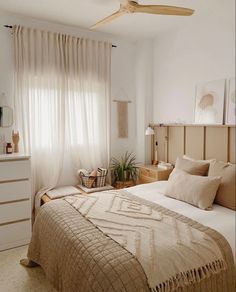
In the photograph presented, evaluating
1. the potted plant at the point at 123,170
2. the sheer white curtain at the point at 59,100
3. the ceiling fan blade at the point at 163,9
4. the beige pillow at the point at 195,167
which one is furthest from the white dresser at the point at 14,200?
the ceiling fan blade at the point at 163,9

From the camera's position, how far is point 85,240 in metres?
1.56

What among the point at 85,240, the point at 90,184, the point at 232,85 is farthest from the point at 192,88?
the point at 85,240

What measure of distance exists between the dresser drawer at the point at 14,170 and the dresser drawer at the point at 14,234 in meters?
0.50

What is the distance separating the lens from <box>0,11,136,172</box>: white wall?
286 cm

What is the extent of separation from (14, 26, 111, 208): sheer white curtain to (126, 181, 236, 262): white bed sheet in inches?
42.6

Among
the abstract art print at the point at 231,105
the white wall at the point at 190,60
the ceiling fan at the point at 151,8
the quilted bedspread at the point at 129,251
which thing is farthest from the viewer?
the abstract art print at the point at 231,105

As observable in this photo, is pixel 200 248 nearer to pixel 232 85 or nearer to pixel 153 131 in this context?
pixel 232 85

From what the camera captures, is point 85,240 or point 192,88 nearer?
point 85,240

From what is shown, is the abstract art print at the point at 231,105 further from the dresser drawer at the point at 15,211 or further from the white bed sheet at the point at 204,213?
the dresser drawer at the point at 15,211

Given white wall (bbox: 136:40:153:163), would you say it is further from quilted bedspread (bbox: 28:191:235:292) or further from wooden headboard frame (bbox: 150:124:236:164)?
quilted bedspread (bbox: 28:191:235:292)

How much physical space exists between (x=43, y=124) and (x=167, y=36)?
6.59ft

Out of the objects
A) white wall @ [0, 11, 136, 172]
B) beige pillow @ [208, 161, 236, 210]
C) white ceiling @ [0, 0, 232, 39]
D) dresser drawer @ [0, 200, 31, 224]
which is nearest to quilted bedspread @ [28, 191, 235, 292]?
beige pillow @ [208, 161, 236, 210]

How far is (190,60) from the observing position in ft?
9.71

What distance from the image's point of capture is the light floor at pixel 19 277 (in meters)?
1.98
